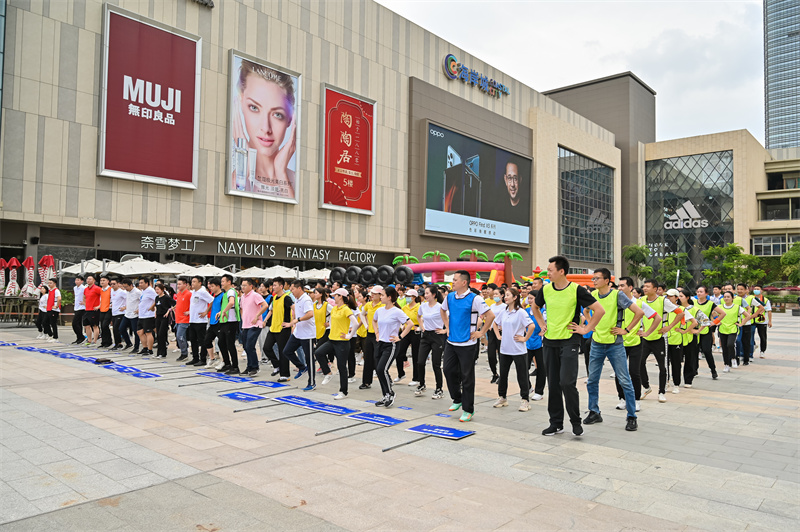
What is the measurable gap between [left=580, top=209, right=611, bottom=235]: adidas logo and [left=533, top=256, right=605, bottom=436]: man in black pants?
52.9 meters

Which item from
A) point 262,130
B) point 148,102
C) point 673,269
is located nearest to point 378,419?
point 148,102

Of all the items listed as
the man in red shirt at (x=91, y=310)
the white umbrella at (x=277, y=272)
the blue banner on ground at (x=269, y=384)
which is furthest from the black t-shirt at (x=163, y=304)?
the white umbrella at (x=277, y=272)

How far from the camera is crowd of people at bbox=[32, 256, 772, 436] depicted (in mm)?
6648

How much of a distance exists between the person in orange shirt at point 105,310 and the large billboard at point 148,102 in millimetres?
10431

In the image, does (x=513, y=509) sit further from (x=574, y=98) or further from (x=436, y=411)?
(x=574, y=98)

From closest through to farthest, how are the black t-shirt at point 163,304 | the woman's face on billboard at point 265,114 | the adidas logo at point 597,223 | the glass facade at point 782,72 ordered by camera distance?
1. the black t-shirt at point 163,304
2. the woman's face on billboard at point 265,114
3. the adidas logo at point 597,223
4. the glass facade at point 782,72

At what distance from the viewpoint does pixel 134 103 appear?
23.8 metres

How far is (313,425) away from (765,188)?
82.9 metres

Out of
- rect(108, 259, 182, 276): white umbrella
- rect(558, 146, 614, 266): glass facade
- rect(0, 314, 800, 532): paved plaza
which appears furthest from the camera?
rect(558, 146, 614, 266): glass facade

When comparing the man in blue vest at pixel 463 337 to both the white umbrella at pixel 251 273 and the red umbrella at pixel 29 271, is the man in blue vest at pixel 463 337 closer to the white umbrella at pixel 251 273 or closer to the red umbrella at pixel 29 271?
the white umbrella at pixel 251 273

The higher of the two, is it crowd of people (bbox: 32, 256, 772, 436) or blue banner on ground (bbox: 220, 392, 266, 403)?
crowd of people (bbox: 32, 256, 772, 436)

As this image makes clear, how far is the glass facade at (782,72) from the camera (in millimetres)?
145500

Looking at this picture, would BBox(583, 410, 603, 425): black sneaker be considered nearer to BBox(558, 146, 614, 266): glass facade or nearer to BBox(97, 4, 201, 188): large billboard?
BBox(97, 4, 201, 188): large billboard

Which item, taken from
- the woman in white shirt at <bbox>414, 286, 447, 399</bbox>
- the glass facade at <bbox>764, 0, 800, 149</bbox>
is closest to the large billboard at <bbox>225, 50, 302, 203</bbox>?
the woman in white shirt at <bbox>414, 286, 447, 399</bbox>
